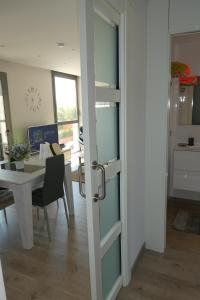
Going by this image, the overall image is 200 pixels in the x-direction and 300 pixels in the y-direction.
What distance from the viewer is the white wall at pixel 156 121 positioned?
2.00 metres

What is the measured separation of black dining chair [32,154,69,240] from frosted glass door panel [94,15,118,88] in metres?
1.35

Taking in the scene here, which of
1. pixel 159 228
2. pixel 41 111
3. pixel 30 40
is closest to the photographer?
pixel 159 228

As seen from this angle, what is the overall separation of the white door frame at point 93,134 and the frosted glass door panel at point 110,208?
47 millimetres

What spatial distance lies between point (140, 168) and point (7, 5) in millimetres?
2041

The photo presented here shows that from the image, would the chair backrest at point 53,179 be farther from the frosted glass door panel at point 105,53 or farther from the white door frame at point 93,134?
the frosted glass door panel at point 105,53

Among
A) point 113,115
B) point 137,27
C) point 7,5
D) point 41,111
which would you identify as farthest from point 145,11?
point 41,111

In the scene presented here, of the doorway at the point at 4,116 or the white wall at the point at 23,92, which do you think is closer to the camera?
the doorway at the point at 4,116

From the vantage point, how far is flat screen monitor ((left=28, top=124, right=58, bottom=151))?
526 centimetres

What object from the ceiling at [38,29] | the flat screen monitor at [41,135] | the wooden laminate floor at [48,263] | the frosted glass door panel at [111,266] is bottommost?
the wooden laminate floor at [48,263]

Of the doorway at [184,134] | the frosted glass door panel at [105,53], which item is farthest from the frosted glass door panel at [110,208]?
the doorway at [184,134]

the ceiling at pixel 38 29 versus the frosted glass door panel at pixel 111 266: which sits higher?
the ceiling at pixel 38 29

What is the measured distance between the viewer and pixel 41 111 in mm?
5754

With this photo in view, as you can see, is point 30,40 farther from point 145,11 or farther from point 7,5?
point 145,11

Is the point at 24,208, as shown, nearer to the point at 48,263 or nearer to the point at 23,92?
the point at 48,263
